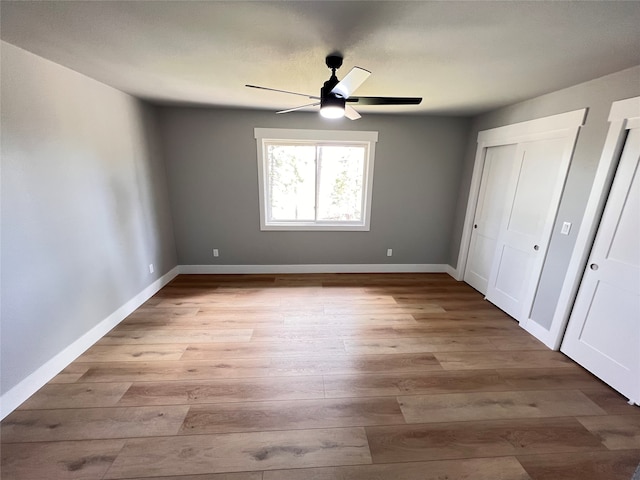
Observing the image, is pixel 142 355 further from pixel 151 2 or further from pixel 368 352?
pixel 151 2

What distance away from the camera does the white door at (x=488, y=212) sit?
10.2ft

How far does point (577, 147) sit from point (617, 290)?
122 cm

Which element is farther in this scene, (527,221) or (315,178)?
→ (315,178)

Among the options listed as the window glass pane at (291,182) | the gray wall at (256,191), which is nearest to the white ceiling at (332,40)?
the gray wall at (256,191)

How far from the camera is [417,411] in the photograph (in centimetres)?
174

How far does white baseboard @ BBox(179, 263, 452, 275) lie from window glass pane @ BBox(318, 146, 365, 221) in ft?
2.59

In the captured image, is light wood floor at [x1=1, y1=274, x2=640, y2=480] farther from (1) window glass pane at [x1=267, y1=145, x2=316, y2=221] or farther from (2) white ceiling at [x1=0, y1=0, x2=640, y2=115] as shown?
(2) white ceiling at [x1=0, y1=0, x2=640, y2=115]

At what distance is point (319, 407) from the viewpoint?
174 cm

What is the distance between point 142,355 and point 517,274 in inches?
153

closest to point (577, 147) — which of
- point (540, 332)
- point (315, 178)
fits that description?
point (540, 332)

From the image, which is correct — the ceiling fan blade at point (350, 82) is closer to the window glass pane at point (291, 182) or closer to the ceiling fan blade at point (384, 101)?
the ceiling fan blade at point (384, 101)

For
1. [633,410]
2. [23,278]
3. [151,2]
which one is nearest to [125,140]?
[23,278]

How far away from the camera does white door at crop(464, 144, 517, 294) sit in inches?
122

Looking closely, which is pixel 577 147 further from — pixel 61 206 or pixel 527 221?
pixel 61 206
